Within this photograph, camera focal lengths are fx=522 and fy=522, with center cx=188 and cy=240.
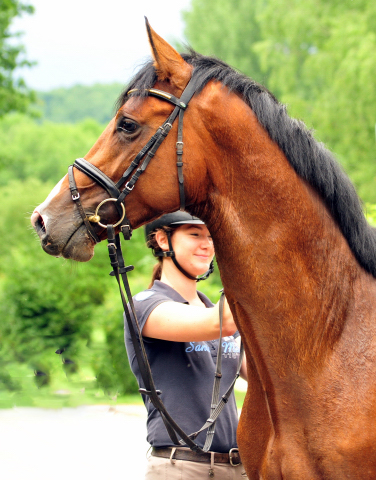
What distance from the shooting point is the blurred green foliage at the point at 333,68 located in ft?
55.6

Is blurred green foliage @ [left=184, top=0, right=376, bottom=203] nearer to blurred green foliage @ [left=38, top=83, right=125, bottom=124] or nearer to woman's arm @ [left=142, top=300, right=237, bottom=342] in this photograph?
woman's arm @ [left=142, top=300, right=237, bottom=342]

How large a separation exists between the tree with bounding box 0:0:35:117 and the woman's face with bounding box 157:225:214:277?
12829 millimetres

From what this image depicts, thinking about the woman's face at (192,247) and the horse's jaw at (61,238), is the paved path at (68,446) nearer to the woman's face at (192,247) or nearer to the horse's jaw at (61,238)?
the woman's face at (192,247)

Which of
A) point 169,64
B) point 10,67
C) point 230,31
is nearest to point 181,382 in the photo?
point 169,64

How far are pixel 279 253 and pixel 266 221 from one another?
5.7 inches

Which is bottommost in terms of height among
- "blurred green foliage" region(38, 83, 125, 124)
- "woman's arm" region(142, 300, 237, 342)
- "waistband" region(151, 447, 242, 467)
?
"waistband" region(151, 447, 242, 467)

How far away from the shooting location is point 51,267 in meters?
11.4

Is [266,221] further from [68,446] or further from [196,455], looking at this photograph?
[68,446]

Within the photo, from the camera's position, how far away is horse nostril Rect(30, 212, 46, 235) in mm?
2264

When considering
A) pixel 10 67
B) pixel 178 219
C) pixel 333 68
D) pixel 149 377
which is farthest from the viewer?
pixel 333 68

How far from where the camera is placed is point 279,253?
2.17 metres

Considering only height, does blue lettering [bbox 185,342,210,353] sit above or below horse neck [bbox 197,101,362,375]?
below

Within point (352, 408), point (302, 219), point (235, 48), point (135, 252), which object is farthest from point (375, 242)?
point (235, 48)

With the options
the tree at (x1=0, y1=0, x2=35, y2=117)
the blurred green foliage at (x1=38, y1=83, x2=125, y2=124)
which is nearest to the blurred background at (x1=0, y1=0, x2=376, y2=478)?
the tree at (x1=0, y1=0, x2=35, y2=117)
